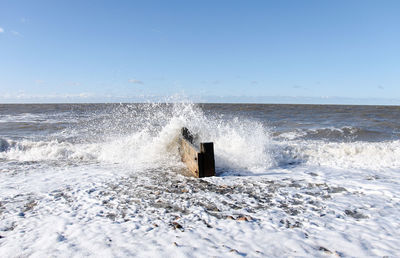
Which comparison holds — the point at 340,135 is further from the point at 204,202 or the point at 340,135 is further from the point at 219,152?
the point at 204,202

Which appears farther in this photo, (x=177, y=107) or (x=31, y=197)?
(x=177, y=107)

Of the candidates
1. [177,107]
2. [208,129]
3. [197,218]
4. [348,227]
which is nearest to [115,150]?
[177,107]

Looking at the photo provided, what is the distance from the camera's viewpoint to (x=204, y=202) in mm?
3631

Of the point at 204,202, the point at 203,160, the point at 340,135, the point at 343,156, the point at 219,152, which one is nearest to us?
the point at 204,202

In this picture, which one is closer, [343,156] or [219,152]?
[219,152]

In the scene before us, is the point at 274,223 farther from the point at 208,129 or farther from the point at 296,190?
the point at 208,129

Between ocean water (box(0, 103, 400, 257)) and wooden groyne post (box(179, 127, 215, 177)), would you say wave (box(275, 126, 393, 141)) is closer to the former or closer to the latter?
ocean water (box(0, 103, 400, 257))

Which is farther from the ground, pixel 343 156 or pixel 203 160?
pixel 203 160

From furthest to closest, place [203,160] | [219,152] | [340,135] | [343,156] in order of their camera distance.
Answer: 1. [340,135]
2. [343,156]
3. [219,152]
4. [203,160]

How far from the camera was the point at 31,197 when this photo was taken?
3873 millimetres

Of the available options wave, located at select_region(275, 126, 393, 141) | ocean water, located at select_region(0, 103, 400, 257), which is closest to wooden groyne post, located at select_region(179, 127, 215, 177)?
ocean water, located at select_region(0, 103, 400, 257)

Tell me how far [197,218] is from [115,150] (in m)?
4.56

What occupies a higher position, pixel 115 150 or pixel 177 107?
pixel 177 107

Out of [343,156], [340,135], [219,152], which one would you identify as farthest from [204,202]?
[340,135]
